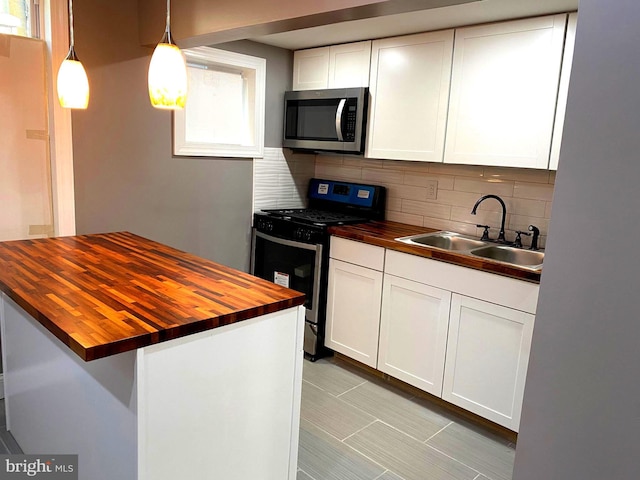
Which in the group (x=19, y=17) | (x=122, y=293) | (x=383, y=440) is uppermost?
(x=19, y=17)

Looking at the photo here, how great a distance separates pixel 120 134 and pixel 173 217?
62 cm

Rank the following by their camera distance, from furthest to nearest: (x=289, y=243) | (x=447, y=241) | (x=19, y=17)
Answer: (x=289, y=243), (x=447, y=241), (x=19, y=17)

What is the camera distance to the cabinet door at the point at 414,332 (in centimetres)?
267

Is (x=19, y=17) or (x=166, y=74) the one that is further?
(x=19, y=17)

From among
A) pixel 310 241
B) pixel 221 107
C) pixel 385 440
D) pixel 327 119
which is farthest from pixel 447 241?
pixel 221 107

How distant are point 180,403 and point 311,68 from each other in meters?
2.75

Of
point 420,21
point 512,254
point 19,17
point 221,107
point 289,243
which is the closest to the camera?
point 19,17

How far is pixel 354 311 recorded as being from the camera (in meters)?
3.11

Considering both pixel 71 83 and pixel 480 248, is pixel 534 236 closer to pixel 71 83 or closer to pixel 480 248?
pixel 480 248

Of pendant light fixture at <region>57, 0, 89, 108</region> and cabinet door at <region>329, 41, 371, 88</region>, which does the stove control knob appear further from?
pendant light fixture at <region>57, 0, 89, 108</region>

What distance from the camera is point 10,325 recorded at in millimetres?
2176

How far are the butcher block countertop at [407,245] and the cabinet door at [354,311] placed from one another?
202mm

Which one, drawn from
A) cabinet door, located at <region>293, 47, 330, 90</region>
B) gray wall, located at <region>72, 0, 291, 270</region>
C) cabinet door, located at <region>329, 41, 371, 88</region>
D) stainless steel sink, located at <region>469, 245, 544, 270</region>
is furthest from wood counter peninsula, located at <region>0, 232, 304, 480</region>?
cabinet door, located at <region>293, 47, 330, 90</region>

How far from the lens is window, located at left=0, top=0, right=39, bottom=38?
7.99ft
